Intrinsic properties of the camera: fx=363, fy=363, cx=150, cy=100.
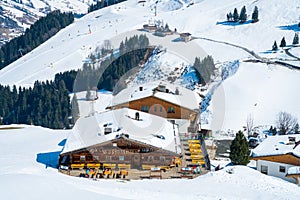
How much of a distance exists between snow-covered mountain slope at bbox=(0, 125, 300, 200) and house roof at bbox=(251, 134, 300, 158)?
2.51m

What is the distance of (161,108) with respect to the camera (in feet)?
120

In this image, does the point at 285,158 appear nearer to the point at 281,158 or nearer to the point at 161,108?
the point at 281,158

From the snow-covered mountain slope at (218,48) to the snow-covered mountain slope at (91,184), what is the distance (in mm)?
17331

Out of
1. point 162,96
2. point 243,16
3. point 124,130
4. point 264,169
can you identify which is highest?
point 243,16

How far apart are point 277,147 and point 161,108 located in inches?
507

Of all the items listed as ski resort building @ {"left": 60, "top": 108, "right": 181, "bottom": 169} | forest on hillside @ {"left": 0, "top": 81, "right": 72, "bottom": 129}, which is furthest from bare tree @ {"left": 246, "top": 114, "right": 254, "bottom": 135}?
forest on hillside @ {"left": 0, "top": 81, "right": 72, "bottom": 129}

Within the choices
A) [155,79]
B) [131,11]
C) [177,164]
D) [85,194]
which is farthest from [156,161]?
[131,11]

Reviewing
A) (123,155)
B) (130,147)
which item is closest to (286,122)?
(130,147)

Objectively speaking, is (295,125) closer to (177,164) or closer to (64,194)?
(177,164)

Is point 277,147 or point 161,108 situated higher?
point 161,108

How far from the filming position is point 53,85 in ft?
212

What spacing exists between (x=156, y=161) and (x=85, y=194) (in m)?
11.0

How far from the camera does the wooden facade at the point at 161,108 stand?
119ft

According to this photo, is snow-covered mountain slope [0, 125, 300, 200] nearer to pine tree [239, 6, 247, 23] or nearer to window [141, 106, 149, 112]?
window [141, 106, 149, 112]
